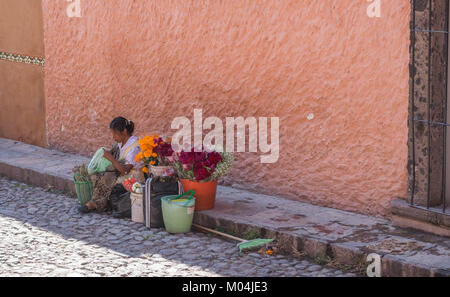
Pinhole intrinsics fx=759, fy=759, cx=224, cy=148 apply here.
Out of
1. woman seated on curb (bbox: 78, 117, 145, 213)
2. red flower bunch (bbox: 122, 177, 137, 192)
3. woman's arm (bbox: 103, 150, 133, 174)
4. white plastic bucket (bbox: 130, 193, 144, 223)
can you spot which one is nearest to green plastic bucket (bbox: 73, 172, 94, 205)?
woman seated on curb (bbox: 78, 117, 145, 213)

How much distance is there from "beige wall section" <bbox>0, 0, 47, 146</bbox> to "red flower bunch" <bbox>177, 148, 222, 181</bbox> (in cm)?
396

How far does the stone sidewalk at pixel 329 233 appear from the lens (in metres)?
5.05

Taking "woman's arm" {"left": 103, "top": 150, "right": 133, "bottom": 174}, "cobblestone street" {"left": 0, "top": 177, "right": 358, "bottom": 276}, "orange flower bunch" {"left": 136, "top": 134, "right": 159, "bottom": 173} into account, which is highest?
"orange flower bunch" {"left": 136, "top": 134, "right": 159, "bottom": 173}

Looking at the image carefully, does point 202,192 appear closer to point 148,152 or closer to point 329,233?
point 148,152

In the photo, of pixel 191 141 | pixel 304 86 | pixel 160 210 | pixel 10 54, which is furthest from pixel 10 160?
pixel 304 86

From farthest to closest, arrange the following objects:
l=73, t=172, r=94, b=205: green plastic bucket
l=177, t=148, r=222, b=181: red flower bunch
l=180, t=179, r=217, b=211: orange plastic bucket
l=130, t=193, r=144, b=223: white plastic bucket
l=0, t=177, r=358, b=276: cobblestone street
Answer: l=73, t=172, r=94, b=205: green plastic bucket, l=130, t=193, r=144, b=223: white plastic bucket, l=180, t=179, r=217, b=211: orange plastic bucket, l=177, t=148, r=222, b=181: red flower bunch, l=0, t=177, r=358, b=276: cobblestone street

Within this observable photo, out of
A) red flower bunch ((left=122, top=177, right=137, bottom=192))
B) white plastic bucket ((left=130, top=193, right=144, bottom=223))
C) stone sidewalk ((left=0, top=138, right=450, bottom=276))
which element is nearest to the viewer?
stone sidewalk ((left=0, top=138, right=450, bottom=276))

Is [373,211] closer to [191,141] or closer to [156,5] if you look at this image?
[191,141]

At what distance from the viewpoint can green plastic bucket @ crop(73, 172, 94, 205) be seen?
279 inches

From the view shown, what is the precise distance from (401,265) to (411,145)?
1162 mm

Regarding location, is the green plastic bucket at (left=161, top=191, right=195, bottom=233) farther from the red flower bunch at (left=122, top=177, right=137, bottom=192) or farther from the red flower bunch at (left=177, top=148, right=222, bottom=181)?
the red flower bunch at (left=122, top=177, right=137, bottom=192)

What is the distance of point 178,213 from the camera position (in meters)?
6.18

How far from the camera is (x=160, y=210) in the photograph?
6402 mm
